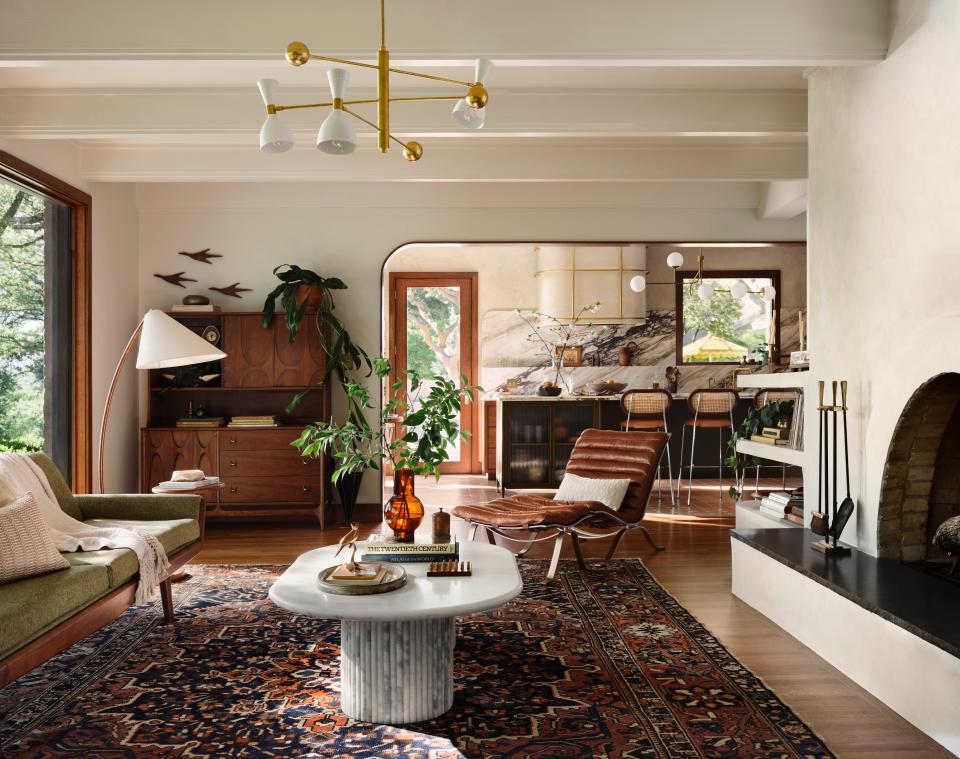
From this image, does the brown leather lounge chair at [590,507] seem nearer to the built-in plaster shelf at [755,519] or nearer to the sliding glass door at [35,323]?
the built-in plaster shelf at [755,519]

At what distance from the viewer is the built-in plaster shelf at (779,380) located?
434 centimetres

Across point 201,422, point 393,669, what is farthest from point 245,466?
point 393,669

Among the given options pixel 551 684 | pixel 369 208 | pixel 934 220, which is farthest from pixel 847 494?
pixel 369 208

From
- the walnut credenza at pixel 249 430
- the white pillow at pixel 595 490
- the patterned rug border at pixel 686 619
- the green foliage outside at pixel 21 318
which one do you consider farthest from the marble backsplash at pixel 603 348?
the green foliage outside at pixel 21 318

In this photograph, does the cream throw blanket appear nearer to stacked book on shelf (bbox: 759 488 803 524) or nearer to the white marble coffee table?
the white marble coffee table

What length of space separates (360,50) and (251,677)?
249cm

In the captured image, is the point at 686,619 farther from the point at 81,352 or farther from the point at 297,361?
A: the point at 81,352

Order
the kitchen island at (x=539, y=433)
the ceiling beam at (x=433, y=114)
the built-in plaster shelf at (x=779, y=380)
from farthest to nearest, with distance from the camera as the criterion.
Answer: the kitchen island at (x=539, y=433) < the ceiling beam at (x=433, y=114) < the built-in plaster shelf at (x=779, y=380)

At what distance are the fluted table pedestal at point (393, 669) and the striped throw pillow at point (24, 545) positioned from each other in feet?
3.69

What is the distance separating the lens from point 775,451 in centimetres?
462

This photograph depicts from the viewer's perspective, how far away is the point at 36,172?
4.97m

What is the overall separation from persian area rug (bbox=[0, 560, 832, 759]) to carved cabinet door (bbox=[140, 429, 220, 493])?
89.0 inches

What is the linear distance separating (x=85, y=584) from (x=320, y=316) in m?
3.58

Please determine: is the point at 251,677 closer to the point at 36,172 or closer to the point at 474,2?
the point at 474,2
